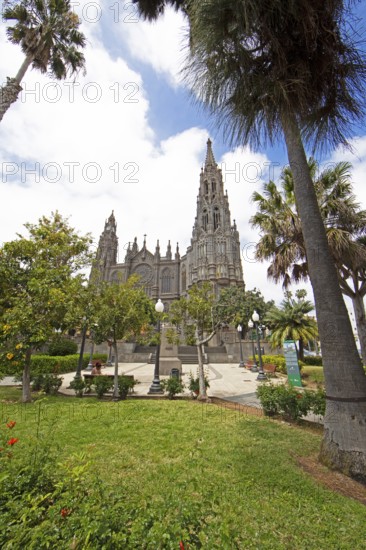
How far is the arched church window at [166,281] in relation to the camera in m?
57.8

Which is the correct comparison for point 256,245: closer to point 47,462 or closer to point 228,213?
point 47,462

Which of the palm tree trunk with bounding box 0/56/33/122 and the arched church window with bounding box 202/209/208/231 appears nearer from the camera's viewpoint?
the palm tree trunk with bounding box 0/56/33/122

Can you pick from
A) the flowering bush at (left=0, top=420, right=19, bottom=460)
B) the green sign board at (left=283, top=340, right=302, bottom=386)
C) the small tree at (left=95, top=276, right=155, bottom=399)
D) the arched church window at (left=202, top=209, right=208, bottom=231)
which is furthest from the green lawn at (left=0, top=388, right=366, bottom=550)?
the arched church window at (left=202, top=209, right=208, bottom=231)

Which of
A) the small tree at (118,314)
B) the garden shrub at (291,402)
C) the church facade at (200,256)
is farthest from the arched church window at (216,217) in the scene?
the garden shrub at (291,402)

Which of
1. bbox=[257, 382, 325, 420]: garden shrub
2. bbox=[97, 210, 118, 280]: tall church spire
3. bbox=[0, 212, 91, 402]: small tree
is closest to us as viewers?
bbox=[257, 382, 325, 420]: garden shrub

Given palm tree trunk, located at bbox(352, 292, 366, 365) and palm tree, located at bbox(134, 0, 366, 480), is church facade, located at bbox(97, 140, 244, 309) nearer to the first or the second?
palm tree trunk, located at bbox(352, 292, 366, 365)

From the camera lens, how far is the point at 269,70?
4.59m

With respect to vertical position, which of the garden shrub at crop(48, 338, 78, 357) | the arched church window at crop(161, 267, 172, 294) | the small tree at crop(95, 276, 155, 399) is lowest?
the garden shrub at crop(48, 338, 78, 357)

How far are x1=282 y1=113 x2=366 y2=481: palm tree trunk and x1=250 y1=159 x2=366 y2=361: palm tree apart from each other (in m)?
5.12

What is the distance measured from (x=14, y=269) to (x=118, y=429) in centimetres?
686

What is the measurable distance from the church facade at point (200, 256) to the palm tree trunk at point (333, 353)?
130ft

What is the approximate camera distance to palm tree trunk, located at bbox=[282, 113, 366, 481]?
375cm

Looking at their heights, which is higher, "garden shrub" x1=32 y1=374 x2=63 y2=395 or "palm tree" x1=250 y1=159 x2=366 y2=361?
"palm tree" x1=250 y1=159 x2=366 y2=361

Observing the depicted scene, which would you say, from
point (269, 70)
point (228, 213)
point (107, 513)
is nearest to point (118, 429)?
point (107, 513)
